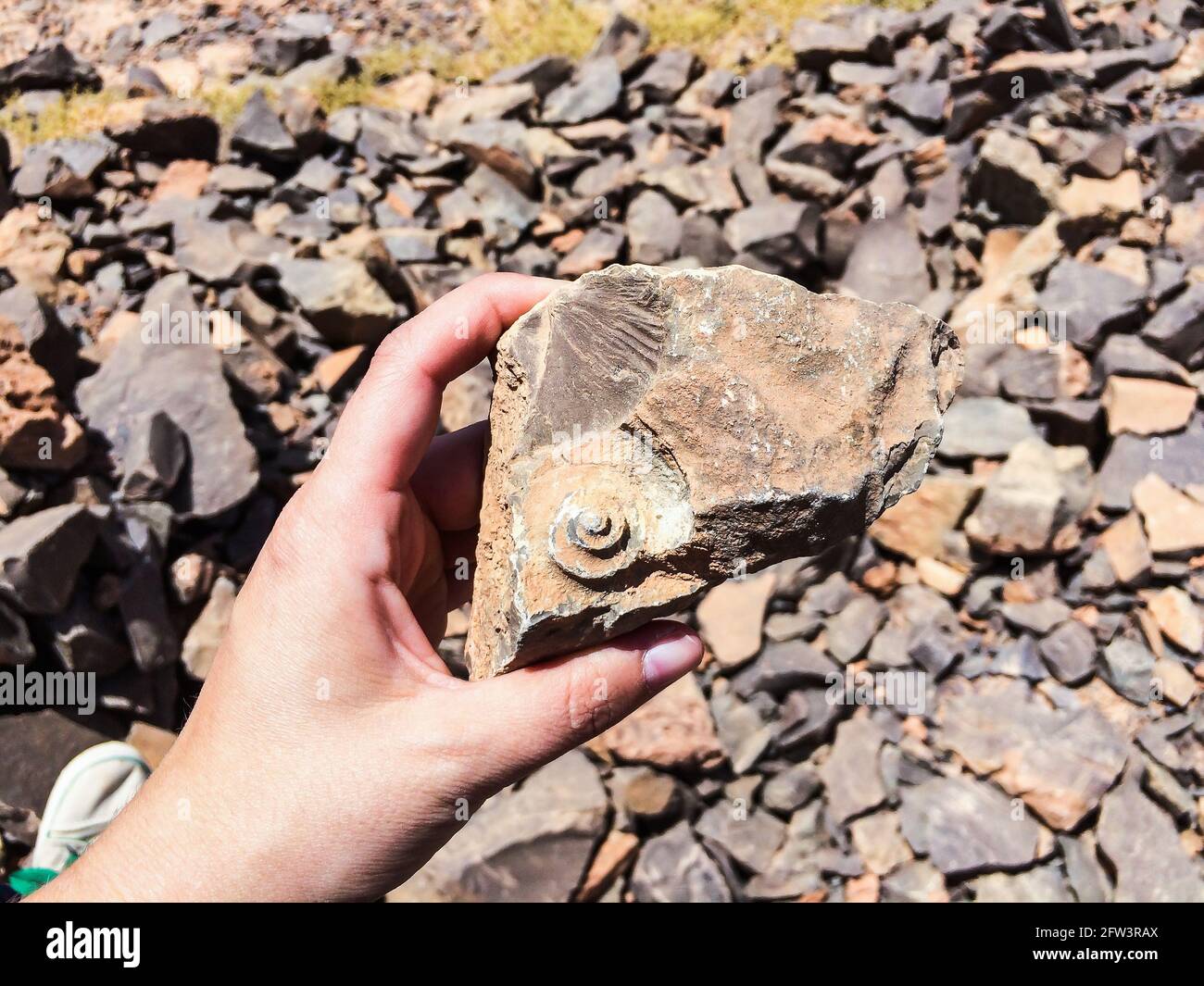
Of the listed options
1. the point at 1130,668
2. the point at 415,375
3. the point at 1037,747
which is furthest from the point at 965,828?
the point at 415,375

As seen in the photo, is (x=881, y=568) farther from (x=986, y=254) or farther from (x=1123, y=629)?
(x=986, y=254)

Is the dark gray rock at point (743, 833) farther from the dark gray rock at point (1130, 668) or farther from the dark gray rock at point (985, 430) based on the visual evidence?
the dark gray rock at point (985, 430)

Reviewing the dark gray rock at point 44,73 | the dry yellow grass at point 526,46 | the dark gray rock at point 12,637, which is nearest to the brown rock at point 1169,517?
the dry yellow grass at point 526,46

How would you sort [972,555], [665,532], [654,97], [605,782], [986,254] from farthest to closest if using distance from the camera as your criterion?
[654,97] → [986,254] → [972,555] → [605,782] → [665,532]

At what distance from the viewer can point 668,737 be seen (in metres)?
3.83

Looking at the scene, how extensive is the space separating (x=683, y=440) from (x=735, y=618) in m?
2.25

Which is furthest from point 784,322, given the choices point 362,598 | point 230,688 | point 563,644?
point 230,688

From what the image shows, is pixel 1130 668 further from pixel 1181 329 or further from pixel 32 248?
pixel 32 248

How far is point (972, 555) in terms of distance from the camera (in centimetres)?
413

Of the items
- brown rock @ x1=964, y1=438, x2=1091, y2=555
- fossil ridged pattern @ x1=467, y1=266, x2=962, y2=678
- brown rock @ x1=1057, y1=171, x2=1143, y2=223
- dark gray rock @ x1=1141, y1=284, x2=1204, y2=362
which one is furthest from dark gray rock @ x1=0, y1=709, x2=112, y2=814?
brown rock @ x1=1057, y1=171, x2=1143, y2=223

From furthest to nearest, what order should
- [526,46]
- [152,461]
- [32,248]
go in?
[526,46] < [32,248] < [152,461]

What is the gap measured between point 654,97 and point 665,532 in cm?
476

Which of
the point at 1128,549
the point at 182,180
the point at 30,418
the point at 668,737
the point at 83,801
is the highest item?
the point at 182,180

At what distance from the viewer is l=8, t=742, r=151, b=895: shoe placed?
3465 millimetres
